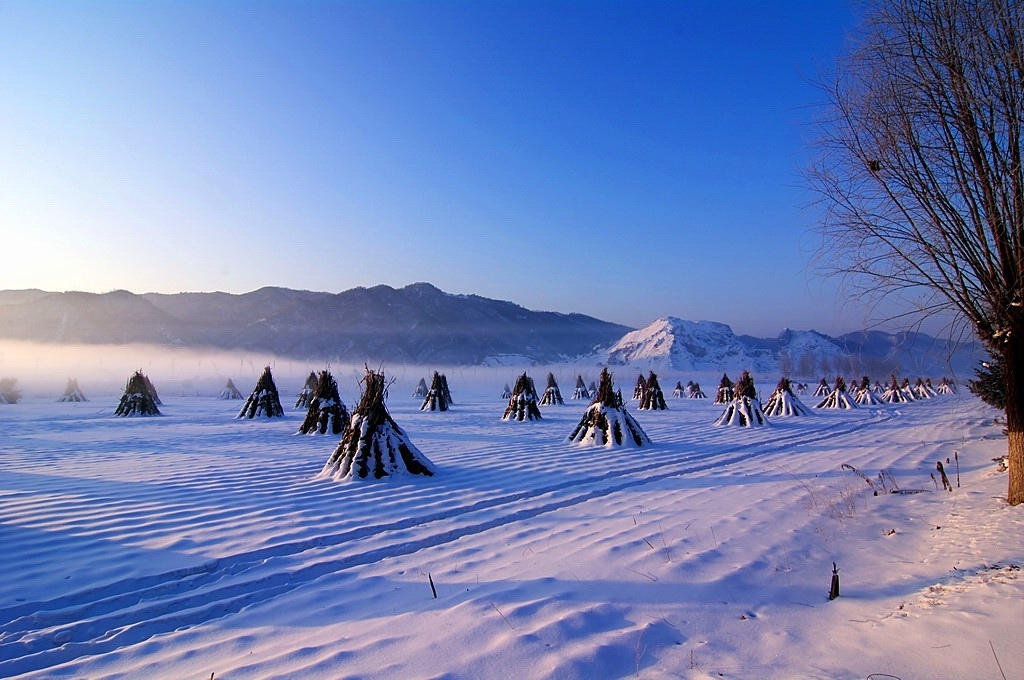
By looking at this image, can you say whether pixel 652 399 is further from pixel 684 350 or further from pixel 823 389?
pixel 684 350

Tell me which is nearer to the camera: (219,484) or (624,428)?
(219,484)

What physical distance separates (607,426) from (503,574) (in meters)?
7.05

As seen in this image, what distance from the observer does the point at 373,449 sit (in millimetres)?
→ 6863

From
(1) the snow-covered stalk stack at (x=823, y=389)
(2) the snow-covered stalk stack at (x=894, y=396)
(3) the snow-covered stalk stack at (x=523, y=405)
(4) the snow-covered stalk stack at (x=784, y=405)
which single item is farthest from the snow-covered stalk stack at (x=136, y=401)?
(2) the snow-covered stalk stack at (x=894, y=396)

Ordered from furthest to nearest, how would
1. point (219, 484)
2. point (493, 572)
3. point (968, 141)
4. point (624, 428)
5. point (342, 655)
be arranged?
point (624, 428) → point (219, 484) → point (968, 141) → point (493, 572) → point (342, 655)

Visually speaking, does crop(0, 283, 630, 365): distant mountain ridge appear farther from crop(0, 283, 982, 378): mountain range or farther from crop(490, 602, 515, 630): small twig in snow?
crop(490, 602, 515, 630): small twig in snow

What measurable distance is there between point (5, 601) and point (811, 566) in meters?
4.87

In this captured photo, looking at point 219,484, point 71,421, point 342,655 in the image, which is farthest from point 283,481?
point 71,421

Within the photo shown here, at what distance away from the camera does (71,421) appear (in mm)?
14930

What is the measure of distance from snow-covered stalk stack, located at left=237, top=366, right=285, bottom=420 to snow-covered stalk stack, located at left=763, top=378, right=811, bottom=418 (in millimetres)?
15975

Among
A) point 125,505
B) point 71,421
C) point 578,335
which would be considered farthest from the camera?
point 578,335

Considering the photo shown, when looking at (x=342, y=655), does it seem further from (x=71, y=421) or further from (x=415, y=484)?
(x=71, y=421)

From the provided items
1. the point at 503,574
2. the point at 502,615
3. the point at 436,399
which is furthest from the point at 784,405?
the point at 502,615

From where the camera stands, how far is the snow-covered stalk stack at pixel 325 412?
12.1 meters
